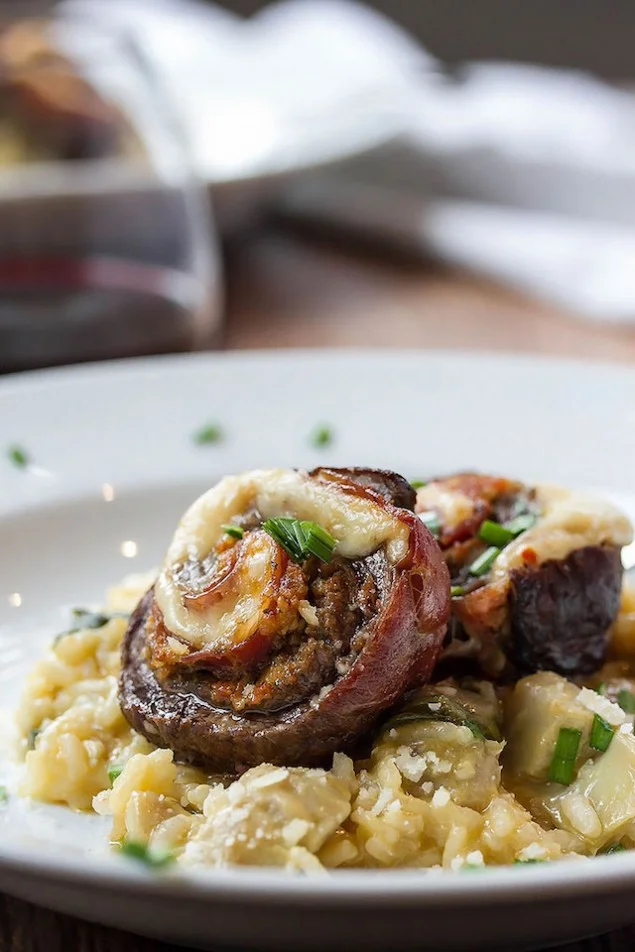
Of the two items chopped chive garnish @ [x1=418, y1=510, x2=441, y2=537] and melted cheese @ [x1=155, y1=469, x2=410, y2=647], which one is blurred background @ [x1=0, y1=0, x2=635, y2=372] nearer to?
chopped chive garnish @ [x1=418, y1=510, x2=441, y2=537]

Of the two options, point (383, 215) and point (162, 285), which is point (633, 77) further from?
point (162, 285)

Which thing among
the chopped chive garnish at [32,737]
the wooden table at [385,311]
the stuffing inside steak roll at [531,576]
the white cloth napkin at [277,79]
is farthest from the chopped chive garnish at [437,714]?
the white cloth napkin at [277,79]

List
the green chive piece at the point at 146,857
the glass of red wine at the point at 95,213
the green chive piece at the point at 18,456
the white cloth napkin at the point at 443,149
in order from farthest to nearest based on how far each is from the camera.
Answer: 1. the white cloth napkin at the point at 443,149
2. the glass of red wine at the point at 95,213
3. the green chive piece at the point at 18,456
4. the green chive piece at the point at 146,857

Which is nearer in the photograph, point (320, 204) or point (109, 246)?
point (109, 246)

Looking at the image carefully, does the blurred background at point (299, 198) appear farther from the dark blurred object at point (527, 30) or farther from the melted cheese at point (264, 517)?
the dark blurred object at point (527, 30)

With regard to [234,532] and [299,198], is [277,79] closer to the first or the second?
[299,198]

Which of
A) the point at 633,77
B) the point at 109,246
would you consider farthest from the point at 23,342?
the point at 633,77
